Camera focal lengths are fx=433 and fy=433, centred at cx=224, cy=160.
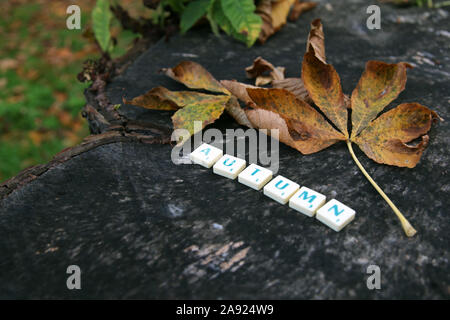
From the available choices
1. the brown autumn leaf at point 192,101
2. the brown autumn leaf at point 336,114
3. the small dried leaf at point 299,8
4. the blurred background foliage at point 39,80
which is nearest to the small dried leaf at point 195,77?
the brown autumn leaf at point 192,101

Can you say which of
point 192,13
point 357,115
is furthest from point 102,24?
point 357,115

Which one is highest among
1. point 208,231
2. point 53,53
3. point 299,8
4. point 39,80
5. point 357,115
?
point 299,8

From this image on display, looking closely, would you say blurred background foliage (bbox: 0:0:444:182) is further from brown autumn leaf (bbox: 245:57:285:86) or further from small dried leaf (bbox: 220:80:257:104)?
small dried leaf (bbox: 220:80:257:104)

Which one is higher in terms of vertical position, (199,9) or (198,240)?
(199,9)

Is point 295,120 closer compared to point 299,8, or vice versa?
point 295,120

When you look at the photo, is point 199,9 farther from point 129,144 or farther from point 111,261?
point 111,261

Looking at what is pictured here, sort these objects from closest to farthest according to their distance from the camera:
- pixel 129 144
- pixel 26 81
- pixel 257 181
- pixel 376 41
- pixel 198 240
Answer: pixel 198 240 → pixel 257 181 → pixel 129 144 → pixel 376 41 → pixel 26 81

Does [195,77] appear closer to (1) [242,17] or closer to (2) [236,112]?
(2) [236,112]
